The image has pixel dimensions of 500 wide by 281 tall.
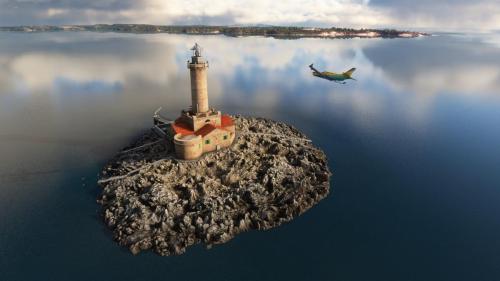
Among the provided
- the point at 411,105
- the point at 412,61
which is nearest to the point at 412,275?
the point at 411,105

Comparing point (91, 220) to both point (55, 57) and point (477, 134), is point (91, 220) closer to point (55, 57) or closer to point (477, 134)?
point (477, 134)

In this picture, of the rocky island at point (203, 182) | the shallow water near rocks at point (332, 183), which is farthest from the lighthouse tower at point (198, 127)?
the shallow water near rocks at point (332, 183)

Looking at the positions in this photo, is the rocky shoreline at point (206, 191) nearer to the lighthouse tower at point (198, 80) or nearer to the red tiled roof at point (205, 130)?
the red tiled roof at point (205, 130)

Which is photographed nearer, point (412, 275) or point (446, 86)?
point (412, 275)

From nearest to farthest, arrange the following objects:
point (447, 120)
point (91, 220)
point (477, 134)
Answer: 1. point (91, 220)
2. point (477, 134)
3. point (447, 120)

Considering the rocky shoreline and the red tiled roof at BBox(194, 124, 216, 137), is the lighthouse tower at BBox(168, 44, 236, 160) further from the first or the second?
the rocky shoreline

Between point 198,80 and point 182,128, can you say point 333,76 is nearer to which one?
point 198,80

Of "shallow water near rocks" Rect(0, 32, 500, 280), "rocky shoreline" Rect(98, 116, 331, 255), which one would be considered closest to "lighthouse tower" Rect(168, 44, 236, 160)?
"rocky shoreline" Rect(98, 116, 331, 255)

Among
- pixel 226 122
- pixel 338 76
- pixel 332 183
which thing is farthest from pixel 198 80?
pixel 338 76
